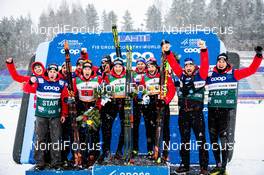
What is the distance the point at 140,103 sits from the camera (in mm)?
5371

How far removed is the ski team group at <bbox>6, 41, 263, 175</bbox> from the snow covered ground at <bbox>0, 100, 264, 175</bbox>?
1.19m

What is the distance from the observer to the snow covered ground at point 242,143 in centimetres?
626

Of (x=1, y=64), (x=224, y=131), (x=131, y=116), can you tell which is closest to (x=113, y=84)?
(x=131, y=116)

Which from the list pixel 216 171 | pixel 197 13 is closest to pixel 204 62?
pixel 216 171

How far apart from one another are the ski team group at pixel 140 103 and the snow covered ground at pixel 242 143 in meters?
1.19

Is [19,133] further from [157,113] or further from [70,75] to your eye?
[157,113]

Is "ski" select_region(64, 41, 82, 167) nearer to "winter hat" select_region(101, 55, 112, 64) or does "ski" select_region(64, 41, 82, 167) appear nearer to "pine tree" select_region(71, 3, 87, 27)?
"winter hat" select_region(101, 55, 112, 64)

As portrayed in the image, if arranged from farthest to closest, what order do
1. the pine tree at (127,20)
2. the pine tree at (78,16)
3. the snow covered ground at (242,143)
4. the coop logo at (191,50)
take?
the pine tree at (78,16) < the pine tree at (127,20) < the snow covered ground at (242,143) < the coop logo at (191,50)

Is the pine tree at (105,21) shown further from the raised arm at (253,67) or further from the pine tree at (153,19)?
the raised arm at (253,67)

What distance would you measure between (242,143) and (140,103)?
417 cm

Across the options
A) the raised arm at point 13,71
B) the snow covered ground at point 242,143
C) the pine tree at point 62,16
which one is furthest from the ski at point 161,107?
the pine tree at point 62,16

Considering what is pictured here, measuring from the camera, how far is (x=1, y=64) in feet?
93.9

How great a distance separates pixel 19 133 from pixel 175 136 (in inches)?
114

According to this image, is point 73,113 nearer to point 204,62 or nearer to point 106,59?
point 106,59
